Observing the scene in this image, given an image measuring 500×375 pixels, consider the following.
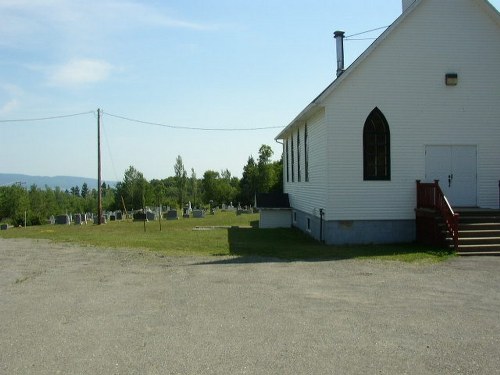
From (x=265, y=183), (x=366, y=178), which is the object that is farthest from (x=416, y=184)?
(x=265, y=183)

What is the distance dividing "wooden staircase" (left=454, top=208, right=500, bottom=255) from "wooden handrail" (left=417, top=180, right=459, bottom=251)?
0.43m

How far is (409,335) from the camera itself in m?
6.76

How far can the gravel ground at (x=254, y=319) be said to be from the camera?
5.80 meters

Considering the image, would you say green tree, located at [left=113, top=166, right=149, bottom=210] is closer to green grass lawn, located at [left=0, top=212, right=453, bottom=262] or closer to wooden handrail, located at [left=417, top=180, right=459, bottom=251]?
green grass lawn, located at [left=0, top=212, right=453, bottom=262]

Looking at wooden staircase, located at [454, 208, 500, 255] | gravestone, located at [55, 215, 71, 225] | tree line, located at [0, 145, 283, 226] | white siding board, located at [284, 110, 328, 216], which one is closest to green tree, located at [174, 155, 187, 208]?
tree line, located at [0, 145, 283, 226]

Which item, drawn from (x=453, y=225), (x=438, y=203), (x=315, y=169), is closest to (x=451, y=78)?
(x=438, y=203)

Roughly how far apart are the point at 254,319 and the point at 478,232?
385 inches

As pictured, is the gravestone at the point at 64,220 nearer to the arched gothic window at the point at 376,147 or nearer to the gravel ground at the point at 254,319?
the gravel ground at the point at 254,319

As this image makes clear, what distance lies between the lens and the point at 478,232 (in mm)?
14977

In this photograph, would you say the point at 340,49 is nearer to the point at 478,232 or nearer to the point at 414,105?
the point at 414,105

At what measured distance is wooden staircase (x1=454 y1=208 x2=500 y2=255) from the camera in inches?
562

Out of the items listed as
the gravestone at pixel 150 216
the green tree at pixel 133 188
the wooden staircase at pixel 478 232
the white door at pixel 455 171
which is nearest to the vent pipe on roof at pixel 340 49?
the white door at pixel 455 171

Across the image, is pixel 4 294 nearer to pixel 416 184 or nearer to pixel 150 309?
pixel 150 309

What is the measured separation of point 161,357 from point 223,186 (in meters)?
64.3
